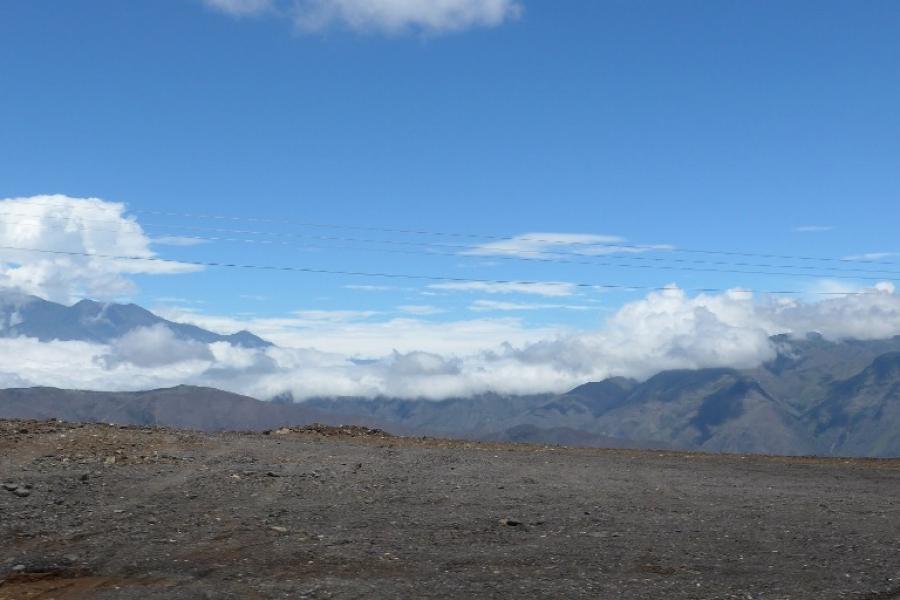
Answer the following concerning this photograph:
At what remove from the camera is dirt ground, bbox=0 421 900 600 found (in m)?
15.0

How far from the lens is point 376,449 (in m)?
32.5

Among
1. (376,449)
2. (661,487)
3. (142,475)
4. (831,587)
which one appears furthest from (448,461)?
(831,587)

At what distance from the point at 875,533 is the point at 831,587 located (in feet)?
17.1

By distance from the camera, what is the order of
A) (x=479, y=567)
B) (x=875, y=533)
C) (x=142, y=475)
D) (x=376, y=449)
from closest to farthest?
(x=479, y=567)
(x=875, y=533)
(x=142, y=475)
(x=376, y=449)

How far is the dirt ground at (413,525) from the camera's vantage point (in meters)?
15.0

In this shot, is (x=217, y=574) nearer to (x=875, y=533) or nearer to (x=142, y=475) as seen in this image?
(x=142, y=475)

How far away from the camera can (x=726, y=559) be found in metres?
16.7

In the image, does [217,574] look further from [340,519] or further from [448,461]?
[448,461]

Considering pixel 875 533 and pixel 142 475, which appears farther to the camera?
pixel 142 475

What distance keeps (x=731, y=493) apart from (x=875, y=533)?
5298 millimetres

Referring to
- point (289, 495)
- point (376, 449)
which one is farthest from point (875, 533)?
point (376, 449)

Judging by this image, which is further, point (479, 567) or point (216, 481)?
point (216, 481)

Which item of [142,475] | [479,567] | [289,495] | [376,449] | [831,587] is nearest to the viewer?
[831,587]

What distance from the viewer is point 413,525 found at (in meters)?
19.2
